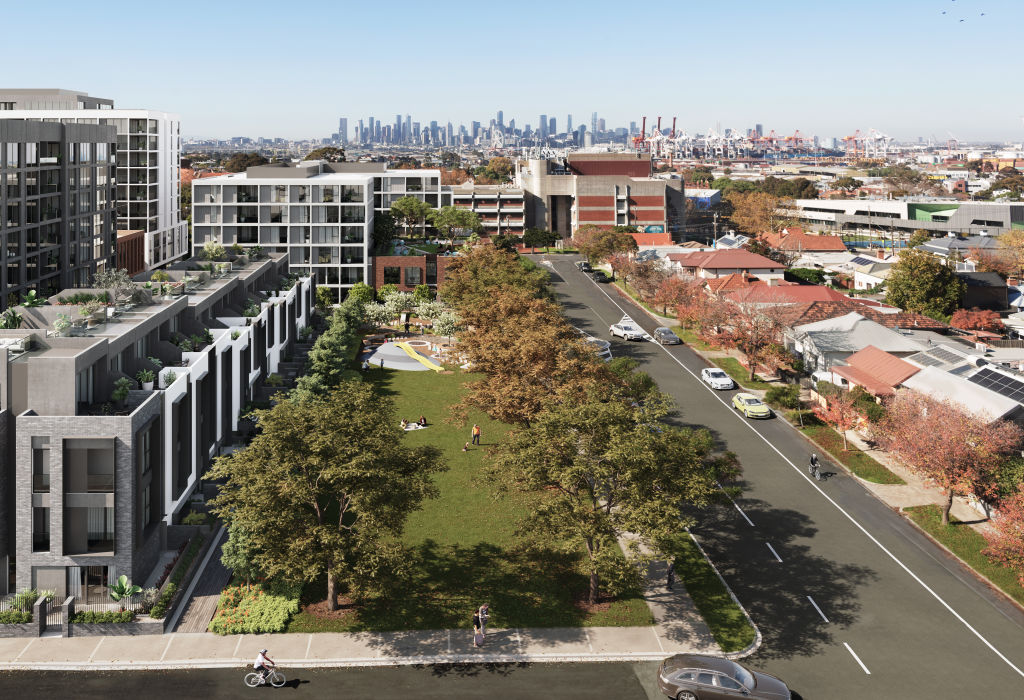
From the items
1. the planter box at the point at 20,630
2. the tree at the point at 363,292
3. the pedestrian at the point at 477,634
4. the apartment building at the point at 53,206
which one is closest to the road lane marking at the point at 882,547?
the pedestrian at the point at 477,634

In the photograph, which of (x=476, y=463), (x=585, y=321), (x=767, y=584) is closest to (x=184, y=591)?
(x=476, y=463)

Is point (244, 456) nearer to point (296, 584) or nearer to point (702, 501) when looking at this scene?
point (296, 584)

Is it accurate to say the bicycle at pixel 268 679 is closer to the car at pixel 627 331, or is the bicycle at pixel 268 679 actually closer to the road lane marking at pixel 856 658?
the road lane marking at pixel 856 658

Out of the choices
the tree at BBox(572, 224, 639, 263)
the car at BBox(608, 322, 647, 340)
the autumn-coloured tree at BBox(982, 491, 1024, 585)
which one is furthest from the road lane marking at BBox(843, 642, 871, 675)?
the tree at BBox(572, 224, 639, 263)

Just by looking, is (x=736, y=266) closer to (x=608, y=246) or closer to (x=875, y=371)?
(x=608, y=246)

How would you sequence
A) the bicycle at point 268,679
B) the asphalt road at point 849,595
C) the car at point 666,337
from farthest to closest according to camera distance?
the car at point 666,337 → the asphalt road at point 849,595 → the bicycle at point 268,679
